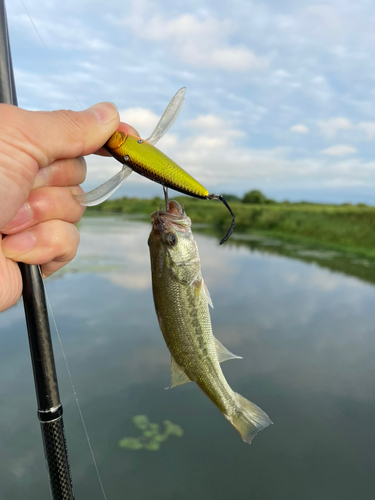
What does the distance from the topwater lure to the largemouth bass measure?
27 cm

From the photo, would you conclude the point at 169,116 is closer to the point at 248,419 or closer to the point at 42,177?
the point at 42,177

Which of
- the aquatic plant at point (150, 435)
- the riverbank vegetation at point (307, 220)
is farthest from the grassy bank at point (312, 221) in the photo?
the aquatic plant at point (150, 435)

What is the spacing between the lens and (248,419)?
1.35 metres

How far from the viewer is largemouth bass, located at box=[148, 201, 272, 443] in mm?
1279

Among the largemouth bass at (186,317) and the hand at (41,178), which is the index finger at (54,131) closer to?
the hand at (41,178)

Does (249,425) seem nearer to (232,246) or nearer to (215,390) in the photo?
(215,390)

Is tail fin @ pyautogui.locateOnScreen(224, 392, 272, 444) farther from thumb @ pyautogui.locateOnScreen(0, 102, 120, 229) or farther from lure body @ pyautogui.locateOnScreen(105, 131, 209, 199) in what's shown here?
thumb @ pyautogui.locateOnScreen(0, 102, 120, 229)

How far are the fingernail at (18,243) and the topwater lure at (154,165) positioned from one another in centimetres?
41

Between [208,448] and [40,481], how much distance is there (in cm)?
218

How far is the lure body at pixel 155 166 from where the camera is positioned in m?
1.02

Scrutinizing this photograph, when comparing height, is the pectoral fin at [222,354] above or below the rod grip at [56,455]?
above

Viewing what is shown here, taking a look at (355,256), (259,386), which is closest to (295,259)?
(355,256)

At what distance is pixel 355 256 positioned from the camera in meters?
14.4

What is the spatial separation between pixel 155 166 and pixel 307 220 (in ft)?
57.1
